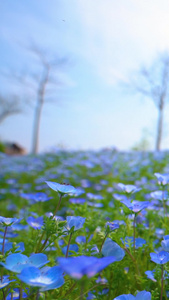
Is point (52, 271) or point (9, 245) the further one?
point (9, 245)

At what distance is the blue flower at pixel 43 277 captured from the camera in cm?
63

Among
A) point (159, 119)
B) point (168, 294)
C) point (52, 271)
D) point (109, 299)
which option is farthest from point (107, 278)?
point (159, 119)

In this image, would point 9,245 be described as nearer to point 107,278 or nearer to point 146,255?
point 107,278

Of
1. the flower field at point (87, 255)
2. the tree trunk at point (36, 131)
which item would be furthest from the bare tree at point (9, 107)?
the flower field at point (87, 255)

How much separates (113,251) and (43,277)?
0.25 m

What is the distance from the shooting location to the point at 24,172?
22.0 feet

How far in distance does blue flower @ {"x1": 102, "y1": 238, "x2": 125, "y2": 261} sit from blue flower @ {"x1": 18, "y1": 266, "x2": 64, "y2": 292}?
23cm

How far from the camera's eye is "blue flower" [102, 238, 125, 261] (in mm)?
863

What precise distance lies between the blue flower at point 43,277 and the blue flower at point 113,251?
23 centimetres

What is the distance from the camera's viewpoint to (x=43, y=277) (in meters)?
0.70

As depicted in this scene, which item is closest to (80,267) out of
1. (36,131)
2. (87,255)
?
(87,255)

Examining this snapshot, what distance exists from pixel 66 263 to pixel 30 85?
63.5ft

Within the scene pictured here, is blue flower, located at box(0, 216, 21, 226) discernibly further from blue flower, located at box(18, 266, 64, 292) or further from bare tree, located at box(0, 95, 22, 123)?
bare tree, located at box(0, 95, 22, 123)

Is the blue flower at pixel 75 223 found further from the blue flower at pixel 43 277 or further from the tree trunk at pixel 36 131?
the tree trunk at pixel 36 131
